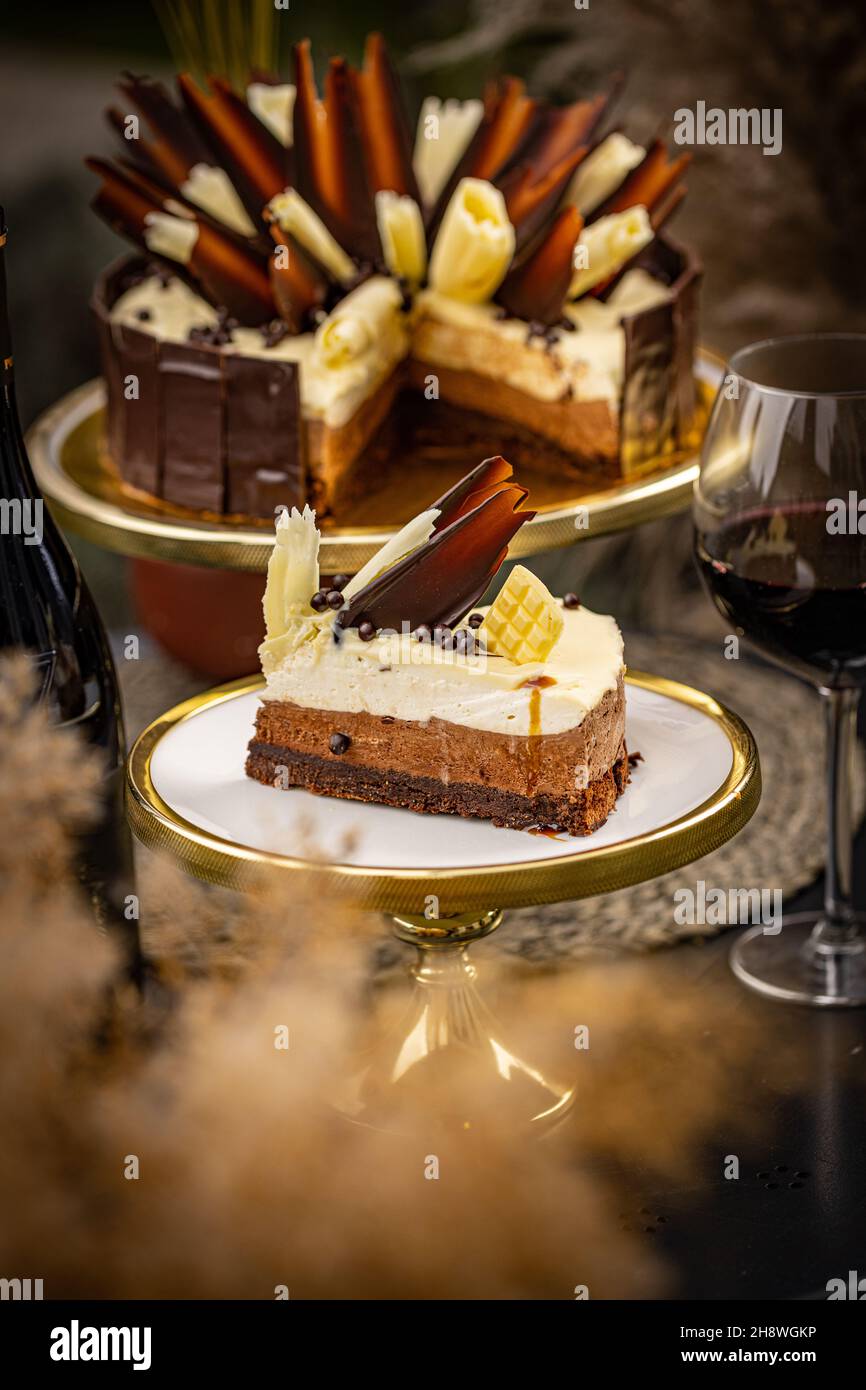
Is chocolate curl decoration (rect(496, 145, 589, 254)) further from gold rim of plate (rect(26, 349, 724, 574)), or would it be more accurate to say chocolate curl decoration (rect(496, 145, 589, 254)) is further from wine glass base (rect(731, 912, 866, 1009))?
wine glass base (rect(731, 912, 866, 1009))

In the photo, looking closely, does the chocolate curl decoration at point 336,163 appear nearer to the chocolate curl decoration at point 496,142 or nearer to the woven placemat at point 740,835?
the chocolate curl decoration at point 496,142

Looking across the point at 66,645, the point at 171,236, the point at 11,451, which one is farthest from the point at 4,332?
the point at 171,236

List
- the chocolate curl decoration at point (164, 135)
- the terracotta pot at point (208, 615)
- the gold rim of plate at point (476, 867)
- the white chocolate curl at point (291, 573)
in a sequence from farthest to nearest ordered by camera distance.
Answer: the terracotta pot at point (208, 615) → the chocolate curl decoration at point (164, 135) → the white chocolate curl at point (291, 573) → the gold rim of plate at point (476, 867)

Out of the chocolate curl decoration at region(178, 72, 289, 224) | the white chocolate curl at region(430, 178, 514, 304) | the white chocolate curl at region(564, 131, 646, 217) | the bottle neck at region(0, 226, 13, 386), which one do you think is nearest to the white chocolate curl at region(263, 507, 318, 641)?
the bottle neck at region(0, 226, 13, 386)

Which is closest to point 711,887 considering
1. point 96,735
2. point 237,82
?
point 96,735

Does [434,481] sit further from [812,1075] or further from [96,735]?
[812,1075]

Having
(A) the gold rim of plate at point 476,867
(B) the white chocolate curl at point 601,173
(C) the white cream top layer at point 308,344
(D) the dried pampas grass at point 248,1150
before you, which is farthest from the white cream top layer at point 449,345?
(A) the gold rim of plate at point 476,867
